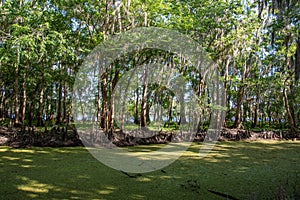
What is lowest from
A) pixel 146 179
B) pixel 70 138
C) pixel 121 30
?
pixel 146 179

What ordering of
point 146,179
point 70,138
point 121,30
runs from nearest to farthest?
point 146,179 → point 70,138 → point 121,30

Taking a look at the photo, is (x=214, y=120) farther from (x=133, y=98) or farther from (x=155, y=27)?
(x=133, y=98)

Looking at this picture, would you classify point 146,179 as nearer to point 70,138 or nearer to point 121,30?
point 70,138

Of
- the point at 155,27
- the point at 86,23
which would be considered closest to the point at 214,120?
the point at 155,27

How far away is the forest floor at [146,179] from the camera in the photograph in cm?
340

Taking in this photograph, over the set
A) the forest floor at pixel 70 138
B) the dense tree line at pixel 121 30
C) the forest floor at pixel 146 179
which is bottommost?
the forest floor at pixel 146 179

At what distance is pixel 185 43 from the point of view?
9812mm

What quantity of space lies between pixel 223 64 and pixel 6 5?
11053 mm

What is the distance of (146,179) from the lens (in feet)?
13.8

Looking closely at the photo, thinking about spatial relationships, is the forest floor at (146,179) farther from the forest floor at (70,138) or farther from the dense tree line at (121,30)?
the dense tree line at (121,30)

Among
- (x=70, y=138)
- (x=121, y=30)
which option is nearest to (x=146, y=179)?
(x=70, y=138)

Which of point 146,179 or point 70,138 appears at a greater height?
point 70,138

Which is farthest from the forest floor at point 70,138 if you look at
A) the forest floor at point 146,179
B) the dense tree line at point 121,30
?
the dense tree line at point 121,30

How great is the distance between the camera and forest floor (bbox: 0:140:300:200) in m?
3.40
